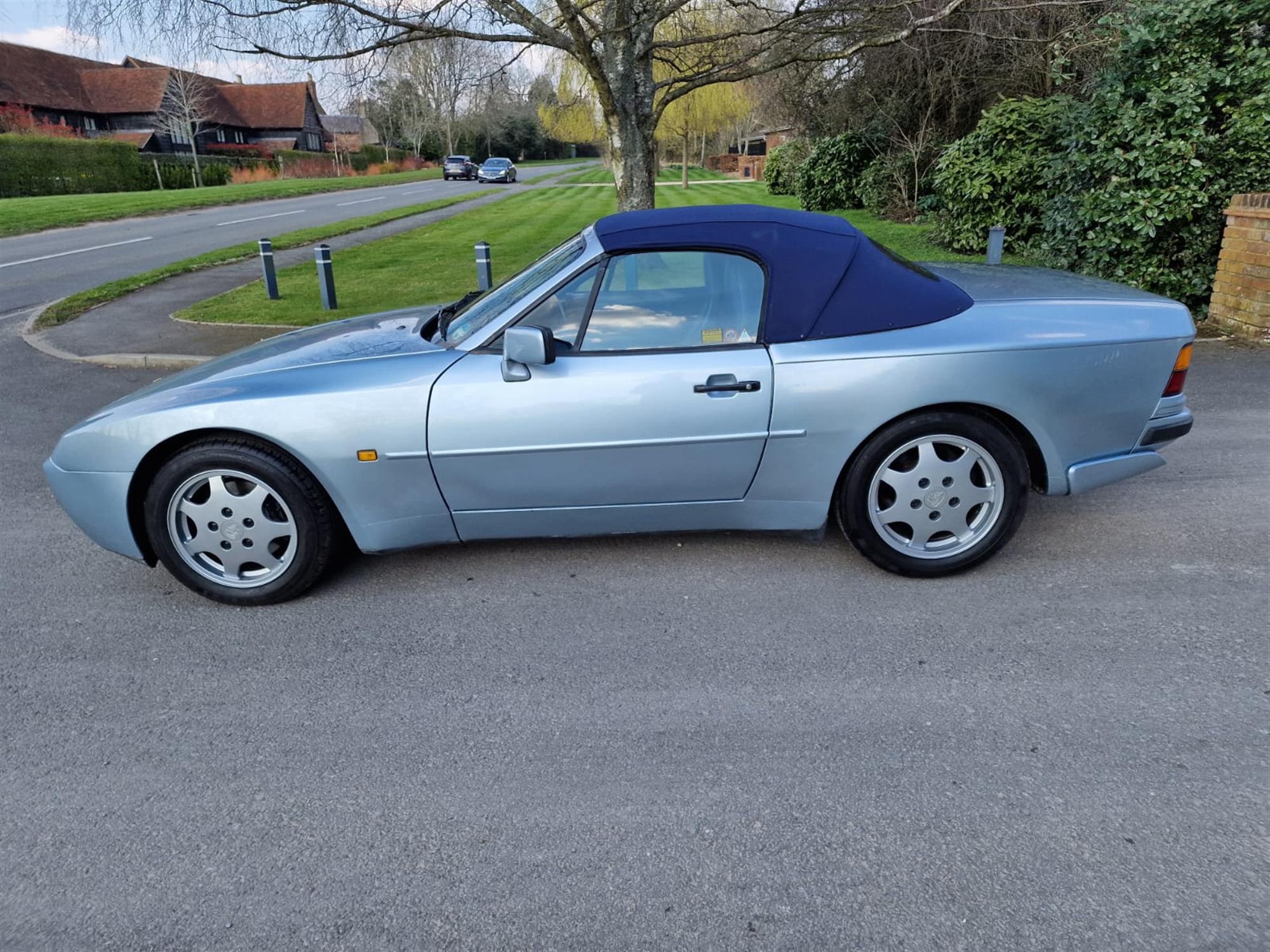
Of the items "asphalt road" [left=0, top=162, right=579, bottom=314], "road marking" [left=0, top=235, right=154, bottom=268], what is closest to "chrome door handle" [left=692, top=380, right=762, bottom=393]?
"asphalt road" [left=0, top=162, right=579, bottom=314]

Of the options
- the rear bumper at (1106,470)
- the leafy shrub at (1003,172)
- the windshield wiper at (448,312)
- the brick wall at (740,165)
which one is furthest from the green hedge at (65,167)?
the rear bumper at (1106,470)

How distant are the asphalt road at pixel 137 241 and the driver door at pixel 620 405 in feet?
35.4

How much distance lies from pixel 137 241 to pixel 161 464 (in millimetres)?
18268

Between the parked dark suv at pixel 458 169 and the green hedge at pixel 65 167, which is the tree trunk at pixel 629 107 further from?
the parked dark suv at pixel 458 169

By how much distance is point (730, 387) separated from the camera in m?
3.46

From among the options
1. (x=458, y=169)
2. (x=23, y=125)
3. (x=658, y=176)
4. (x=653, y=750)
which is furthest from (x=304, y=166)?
(x=653, y=750)

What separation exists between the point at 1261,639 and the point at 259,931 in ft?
11.3

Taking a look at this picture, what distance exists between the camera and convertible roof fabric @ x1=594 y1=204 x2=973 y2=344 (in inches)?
139

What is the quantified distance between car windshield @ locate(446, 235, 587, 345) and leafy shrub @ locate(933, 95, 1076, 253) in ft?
34.2

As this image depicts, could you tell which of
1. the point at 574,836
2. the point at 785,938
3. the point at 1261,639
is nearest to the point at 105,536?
the point at 574,836

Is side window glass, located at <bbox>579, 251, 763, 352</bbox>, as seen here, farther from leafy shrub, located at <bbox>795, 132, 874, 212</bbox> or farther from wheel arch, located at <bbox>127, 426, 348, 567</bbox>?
leafy shrub, located at <bbox>795, 132, 874, 212</bbox>

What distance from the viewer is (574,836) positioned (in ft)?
7.79

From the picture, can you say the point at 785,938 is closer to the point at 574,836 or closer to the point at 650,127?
the point at 574,836

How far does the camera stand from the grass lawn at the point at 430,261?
10211 millimetres
